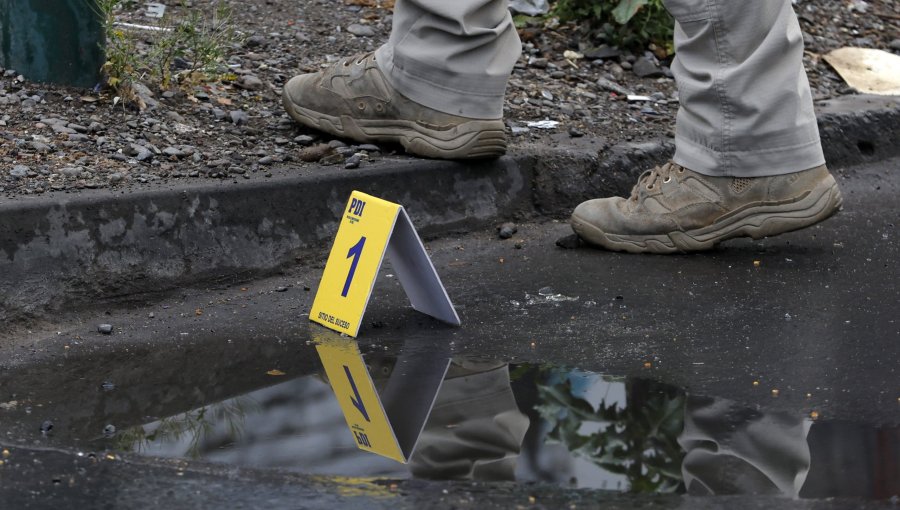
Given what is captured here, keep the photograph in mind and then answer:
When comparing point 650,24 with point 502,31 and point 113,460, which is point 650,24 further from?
point 113,460

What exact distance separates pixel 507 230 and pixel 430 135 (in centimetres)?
36

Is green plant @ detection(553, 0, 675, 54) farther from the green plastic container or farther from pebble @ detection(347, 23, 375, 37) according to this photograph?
the green plastic container

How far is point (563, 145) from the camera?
3721 millimetres

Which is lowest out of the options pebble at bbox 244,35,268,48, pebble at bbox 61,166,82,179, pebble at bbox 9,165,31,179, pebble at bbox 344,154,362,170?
pebble at bbox 244,35,268,48

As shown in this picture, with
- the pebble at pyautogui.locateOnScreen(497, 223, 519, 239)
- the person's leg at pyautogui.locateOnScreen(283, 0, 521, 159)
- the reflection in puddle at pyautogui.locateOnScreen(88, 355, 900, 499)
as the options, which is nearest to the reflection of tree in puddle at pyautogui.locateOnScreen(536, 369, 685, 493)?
the reflection in puddle at pyautogui.locateOnScreen(88, 355, 900, 499)

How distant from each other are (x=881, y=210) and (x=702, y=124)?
→ 3.10 ft

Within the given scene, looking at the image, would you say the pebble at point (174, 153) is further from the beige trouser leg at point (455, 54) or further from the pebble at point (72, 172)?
the beige trouser leg at point (455, 54)

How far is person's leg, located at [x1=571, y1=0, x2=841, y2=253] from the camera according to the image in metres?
3.02

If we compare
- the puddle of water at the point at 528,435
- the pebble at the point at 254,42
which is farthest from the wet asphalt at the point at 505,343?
the pebble at the point at 254,42

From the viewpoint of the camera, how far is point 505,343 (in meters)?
2.62

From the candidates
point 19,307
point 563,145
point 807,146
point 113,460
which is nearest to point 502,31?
point 563,145

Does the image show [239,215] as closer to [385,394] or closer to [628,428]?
[385,394]

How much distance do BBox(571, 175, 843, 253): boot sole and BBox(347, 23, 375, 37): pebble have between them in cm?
160

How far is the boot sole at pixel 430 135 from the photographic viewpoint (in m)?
3.40
